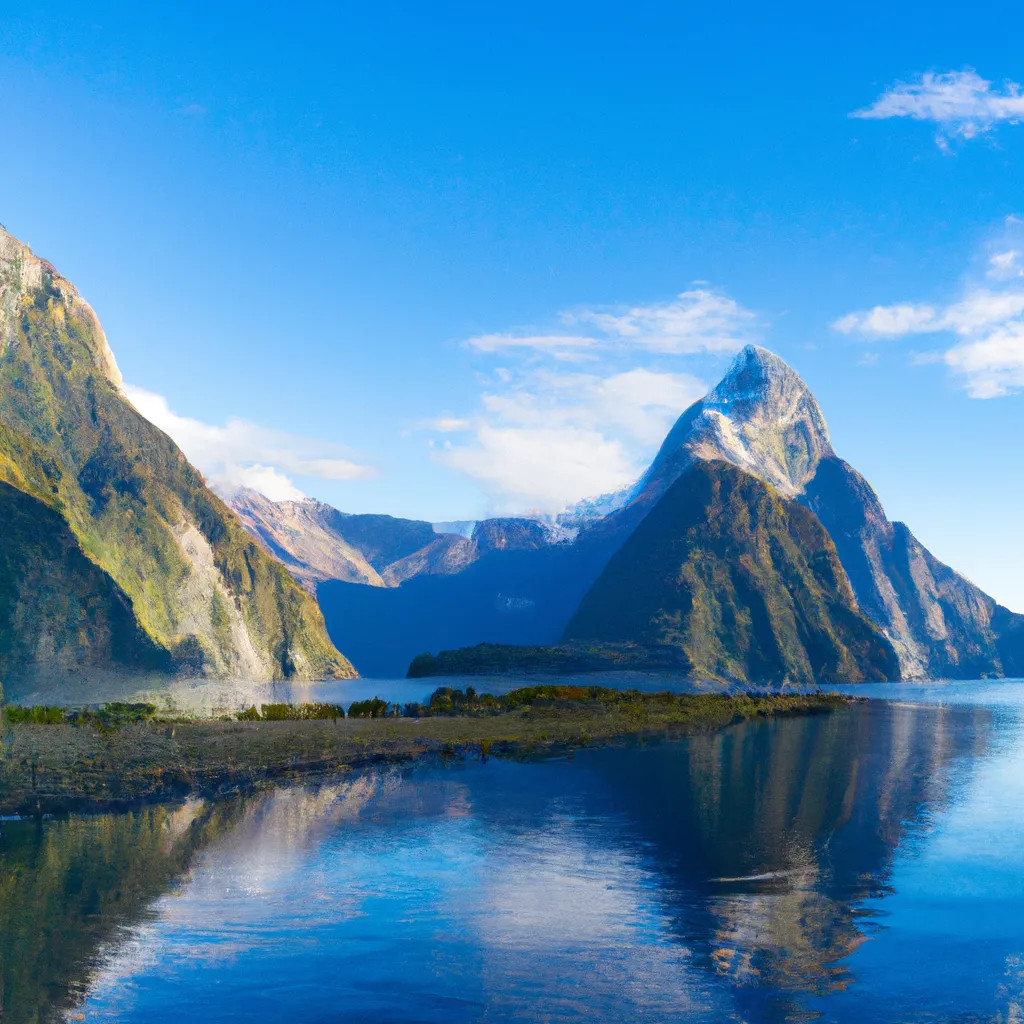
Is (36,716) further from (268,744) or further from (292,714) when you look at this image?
(292,714)

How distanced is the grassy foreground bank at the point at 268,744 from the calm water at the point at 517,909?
5.23 metres

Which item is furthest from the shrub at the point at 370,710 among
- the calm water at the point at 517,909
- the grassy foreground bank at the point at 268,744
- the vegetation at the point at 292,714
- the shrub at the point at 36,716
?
the calm water at the point at 517,909

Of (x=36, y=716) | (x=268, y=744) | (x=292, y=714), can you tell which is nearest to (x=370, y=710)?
(x=292, y=714)

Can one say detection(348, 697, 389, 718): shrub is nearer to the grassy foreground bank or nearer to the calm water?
the grassy foreground bank

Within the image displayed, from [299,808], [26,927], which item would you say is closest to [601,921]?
[26,927]

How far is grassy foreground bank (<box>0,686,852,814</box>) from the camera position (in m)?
57.5

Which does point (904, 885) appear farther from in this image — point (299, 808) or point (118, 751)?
point (118, 751)

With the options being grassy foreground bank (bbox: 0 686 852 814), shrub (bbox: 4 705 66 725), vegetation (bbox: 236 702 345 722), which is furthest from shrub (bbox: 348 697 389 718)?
shrub (bbox: 4 705 66 725)

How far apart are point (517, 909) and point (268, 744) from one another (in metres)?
46.6

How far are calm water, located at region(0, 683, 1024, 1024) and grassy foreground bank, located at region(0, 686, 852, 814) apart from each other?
5.23 metres

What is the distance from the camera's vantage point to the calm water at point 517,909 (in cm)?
2862

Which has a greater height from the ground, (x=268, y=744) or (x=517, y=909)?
(x=268, y=744)

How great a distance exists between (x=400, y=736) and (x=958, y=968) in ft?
210

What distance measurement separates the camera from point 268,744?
260 ft
